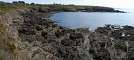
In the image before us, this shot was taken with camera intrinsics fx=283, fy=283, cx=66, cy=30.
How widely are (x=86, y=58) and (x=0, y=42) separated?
10840 mm

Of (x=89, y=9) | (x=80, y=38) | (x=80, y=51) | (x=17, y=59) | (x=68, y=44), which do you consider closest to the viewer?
(x=17, y=59)

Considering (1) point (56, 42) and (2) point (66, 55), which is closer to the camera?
(2) point (66, 55)

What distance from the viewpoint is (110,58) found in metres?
20.6

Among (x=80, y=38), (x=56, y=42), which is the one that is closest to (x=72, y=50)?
(x=56, y=42)

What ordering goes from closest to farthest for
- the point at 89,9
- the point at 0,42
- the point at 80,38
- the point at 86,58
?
the point at 0,42, the point at 86,58, the point at 80,38, the point at 89,9

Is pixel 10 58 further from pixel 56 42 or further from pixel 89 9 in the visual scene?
pixel 89 9

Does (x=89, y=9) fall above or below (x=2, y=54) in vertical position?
below

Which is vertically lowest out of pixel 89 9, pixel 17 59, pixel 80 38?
pixel 89 9

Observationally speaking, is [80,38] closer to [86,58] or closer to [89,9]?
[86,58]

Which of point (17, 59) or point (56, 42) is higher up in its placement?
point (17, 59)

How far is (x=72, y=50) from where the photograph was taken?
21.9 metres

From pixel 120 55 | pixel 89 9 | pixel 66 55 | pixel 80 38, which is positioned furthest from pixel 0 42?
pixel 89 9

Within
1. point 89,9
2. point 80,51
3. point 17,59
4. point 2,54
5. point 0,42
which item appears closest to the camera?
point 2,54

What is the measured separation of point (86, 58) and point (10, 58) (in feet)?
39.6
